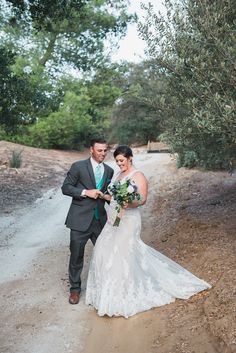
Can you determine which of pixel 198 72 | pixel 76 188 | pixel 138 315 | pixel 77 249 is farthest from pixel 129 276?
pixel 198 72

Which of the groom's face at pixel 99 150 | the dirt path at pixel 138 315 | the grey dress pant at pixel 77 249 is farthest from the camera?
the grey dress pant at pixel 77 249

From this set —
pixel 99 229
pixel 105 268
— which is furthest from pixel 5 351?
pixel 99 229

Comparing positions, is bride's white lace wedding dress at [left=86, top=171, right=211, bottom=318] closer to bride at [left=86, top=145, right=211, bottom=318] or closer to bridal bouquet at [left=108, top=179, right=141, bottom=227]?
bride at [left=86, top=145, right=211, bottom=318]

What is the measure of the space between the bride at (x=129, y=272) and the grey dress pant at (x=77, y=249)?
8.5 inches

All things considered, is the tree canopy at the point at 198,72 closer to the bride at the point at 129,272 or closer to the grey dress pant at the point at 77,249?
the bride at the point at 129,272

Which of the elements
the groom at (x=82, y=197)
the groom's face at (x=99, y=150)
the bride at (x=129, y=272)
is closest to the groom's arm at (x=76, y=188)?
the groom at (x=82, y=197)

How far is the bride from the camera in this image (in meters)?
5.19

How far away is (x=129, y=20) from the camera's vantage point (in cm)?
2611

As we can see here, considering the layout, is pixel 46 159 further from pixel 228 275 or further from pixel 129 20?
pixel 228 275

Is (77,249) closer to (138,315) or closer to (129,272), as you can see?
(129,272)

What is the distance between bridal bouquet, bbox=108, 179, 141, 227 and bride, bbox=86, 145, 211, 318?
0.27 feet

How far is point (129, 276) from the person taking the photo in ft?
17.2

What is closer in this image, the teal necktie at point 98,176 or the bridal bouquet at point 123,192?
the bridal bouquet at point 123,192

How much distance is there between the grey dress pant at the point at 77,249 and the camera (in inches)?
220
